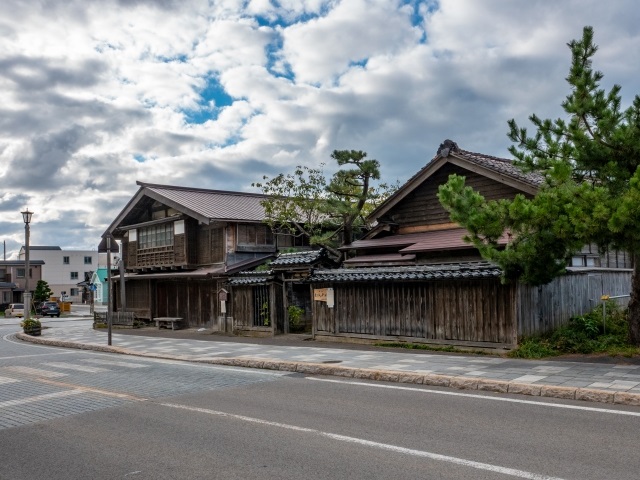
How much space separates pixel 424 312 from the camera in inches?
619

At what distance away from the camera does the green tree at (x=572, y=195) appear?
10.7 m

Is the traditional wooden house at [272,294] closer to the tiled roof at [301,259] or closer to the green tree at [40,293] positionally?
the tiled roof at [301,259]

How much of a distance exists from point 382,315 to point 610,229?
7.90 m

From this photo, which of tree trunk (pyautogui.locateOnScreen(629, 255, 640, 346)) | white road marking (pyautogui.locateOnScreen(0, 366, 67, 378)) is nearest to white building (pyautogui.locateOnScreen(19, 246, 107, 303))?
white road marking (pyautogui.locateOnScreen(0, 366, 67, 378))

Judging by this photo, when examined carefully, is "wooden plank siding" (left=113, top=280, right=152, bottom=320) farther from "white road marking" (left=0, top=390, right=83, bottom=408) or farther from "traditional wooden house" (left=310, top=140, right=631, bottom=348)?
"white road marking" (left=0, top=390, right=83, bottom=408)

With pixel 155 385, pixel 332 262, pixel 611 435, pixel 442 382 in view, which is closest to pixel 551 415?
pixel 611 435

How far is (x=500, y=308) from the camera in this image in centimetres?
1400

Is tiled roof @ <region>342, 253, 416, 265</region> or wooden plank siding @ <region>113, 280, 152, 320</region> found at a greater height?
tiled roof @ <region>342, 253, 416, 265</region>

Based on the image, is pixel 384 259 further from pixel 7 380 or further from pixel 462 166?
pixel 7 380

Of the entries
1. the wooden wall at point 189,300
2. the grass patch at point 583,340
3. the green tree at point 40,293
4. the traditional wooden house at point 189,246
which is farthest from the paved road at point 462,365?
the green tree at point 40,293

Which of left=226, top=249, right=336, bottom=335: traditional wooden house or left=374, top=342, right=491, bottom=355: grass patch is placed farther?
left=226, top=249, right=336, bottom=335: traditional wooden house

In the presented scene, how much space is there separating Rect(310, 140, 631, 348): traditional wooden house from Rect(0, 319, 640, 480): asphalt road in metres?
4.85

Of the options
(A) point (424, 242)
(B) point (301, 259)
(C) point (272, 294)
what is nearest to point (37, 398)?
(C) point (272, 294)

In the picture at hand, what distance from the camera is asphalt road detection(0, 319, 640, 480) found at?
18.5 feet
